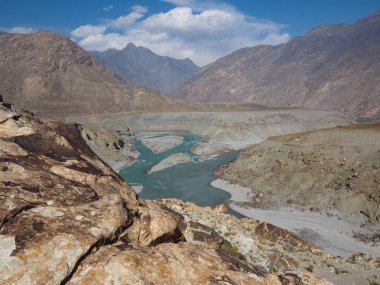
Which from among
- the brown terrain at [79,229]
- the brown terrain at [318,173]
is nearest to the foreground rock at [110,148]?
the brown terrain at [318,173]

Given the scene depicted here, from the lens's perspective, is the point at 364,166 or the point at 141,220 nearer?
the point at 141,220

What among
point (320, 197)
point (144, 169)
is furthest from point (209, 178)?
point (320, 197)

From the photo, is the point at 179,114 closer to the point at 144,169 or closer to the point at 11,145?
the point at 144,169

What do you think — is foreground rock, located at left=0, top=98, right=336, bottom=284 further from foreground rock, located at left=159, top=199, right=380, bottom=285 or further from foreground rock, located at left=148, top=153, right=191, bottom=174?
foreground rock, located at left=148, top=153, right=191, bottom=174

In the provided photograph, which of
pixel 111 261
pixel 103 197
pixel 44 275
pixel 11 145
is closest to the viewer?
pixel 44 275

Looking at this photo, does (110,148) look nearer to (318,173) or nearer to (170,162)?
(170,162)

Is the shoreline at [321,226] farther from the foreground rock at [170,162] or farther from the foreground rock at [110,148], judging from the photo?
the foreground rock at [110,148]

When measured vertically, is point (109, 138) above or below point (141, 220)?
below

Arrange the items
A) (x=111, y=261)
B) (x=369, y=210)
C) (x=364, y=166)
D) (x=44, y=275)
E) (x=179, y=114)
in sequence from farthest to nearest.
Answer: (x=179, y=114) → (x=364, y=166) → (x=369, y=210) → (x=111, y=261) → (x=44, y=275)
